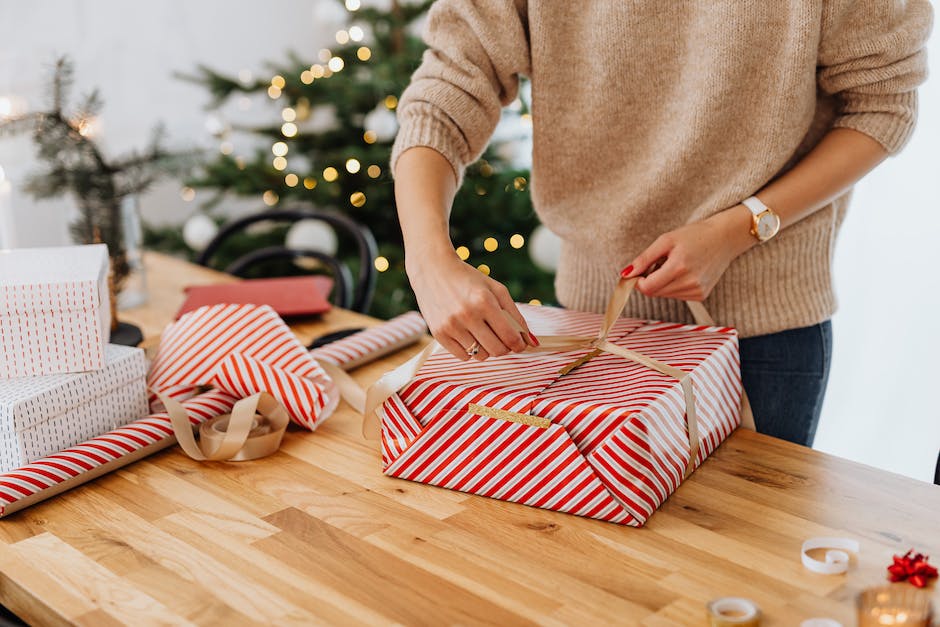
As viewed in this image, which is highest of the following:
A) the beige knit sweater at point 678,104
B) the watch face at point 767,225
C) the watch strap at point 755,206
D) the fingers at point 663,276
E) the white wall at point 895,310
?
the beige knit sweater at point 678,104

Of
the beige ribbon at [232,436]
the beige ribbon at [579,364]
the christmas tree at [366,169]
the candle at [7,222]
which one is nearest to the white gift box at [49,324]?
the beige ribbon at [232,436]

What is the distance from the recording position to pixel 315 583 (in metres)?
0.78

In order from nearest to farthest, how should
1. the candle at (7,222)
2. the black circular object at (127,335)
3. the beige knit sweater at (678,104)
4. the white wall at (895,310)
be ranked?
the beige knit sweater at (678,104)
the black circular object at (127,335)
the white wall at (895,310)
the candle at (7,222)

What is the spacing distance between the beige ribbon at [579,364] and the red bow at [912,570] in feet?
0.72

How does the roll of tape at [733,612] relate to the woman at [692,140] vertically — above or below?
below

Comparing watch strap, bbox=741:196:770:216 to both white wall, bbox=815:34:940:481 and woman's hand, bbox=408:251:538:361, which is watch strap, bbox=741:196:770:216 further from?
→ white wall, bbox=815:34:940:481

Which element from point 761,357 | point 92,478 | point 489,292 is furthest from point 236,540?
point 761,357

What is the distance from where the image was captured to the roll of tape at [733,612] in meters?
0.69

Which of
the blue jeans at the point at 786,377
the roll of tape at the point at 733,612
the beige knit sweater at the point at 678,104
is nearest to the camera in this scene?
the roll of tape at the point at 733,612

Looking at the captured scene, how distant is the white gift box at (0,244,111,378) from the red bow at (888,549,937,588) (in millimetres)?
824

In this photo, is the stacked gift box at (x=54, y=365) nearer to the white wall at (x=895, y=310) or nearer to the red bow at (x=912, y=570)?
the red bow at (x=912, y=570)

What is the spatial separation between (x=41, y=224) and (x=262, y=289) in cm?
167

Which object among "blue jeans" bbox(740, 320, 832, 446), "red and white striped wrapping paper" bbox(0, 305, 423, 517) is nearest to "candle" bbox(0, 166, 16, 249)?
"red and white striped wrapping paper" bbox(0, 305, 423, 517)

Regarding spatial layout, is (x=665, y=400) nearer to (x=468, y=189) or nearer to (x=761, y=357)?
(x=761, y=357)
